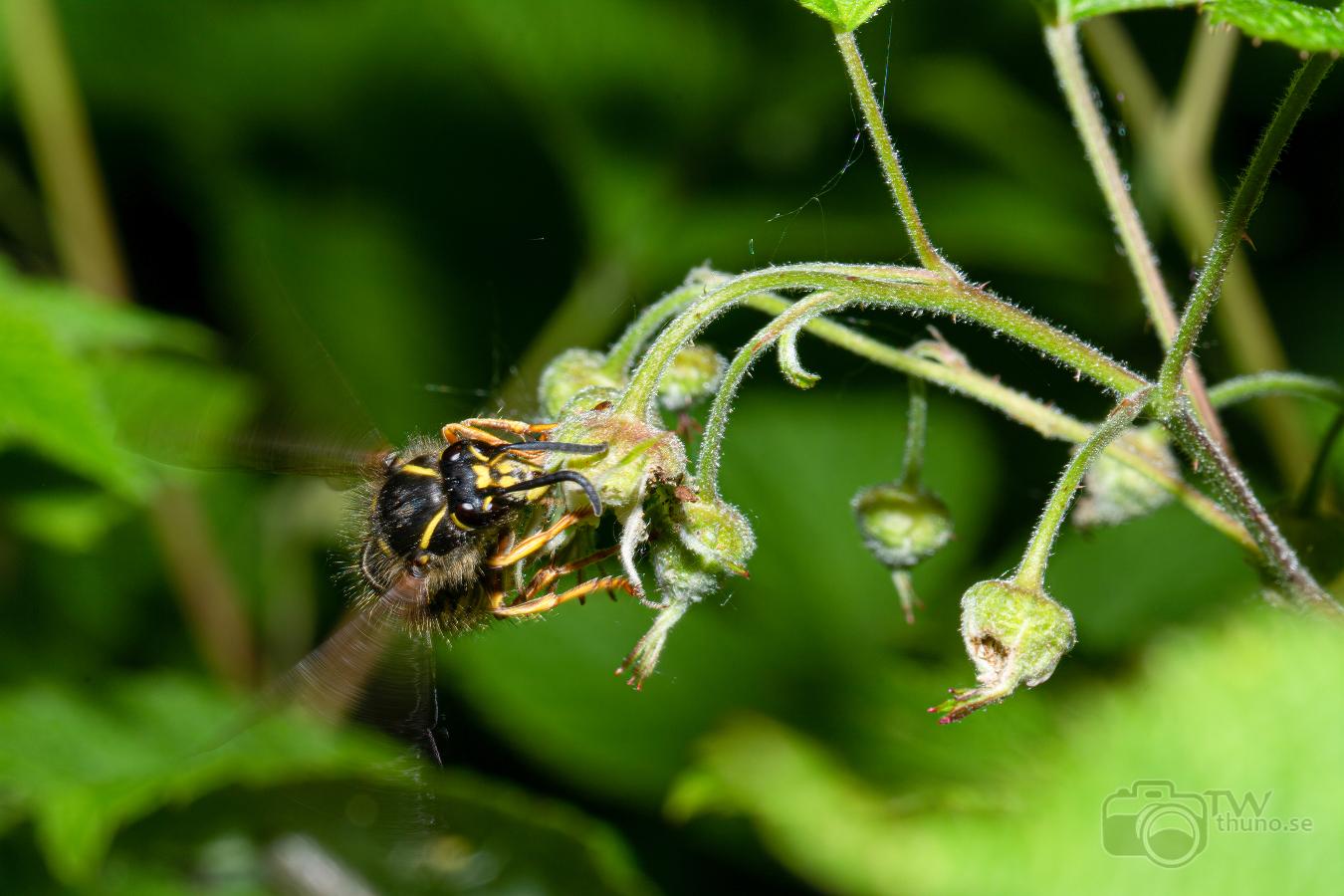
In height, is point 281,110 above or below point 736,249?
above

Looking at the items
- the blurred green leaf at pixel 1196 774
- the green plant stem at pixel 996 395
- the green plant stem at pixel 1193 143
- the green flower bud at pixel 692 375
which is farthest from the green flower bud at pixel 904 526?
the green plant stem at pixel 1193 143

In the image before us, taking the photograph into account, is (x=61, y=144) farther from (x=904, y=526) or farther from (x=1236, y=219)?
(x=1236, y=219)

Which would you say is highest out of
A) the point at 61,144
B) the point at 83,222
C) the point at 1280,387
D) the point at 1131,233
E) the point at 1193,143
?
the point at 1193,143

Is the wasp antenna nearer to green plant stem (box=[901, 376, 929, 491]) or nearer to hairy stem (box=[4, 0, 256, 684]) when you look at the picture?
green plant stem (box=[901, 376, 929, 491])

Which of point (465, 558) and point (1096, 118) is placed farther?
point (465, 558)

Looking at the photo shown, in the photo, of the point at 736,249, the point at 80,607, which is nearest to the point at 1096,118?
the point at 736,249

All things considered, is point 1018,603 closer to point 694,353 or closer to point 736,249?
point 694,353

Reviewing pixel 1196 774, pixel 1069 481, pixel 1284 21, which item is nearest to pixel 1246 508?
pixel 1069 481
